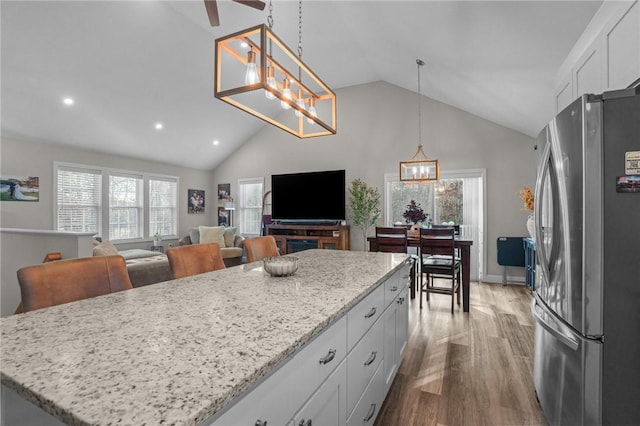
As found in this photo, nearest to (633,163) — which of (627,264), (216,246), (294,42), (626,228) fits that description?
(626,228)

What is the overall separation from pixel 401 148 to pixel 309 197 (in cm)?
215

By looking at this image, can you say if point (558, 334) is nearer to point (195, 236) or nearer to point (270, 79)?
point (270, 79)

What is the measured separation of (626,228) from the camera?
4.25 feet

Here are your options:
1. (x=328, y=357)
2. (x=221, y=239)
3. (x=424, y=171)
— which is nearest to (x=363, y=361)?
(x=328, y=357)

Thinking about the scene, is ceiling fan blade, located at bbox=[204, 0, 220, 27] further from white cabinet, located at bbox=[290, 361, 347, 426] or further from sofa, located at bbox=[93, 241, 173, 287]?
sofa, located at bbox=[93, 241, 173, 287]

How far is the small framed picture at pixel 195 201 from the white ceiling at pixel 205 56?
5.64 ft

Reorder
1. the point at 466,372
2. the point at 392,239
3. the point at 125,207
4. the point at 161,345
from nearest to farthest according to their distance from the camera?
the point at 161,345 < the point at 466,372 < the point at 392,239 < the point at 125,207

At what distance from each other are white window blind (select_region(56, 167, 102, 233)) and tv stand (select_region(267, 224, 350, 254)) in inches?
131

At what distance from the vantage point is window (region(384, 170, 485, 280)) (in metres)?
5.25

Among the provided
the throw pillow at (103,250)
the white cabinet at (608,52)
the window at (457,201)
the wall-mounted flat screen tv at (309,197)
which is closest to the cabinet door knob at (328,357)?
the white cabinet at (608,52)

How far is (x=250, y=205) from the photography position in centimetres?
751

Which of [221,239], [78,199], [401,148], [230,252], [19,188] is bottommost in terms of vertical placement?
[230,252]

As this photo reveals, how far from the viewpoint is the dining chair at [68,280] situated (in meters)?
1.19

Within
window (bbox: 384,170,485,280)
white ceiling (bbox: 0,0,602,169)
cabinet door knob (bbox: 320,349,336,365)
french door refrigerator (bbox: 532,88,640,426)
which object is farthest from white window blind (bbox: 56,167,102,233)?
french door refrigerator (bbox: 532,88,640,426)
